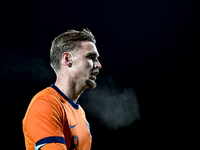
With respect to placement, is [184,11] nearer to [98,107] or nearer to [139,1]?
[139,1]

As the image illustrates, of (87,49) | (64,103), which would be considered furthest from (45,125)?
(87,49)

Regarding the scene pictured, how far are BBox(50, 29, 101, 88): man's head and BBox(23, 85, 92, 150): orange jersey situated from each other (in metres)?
0.14

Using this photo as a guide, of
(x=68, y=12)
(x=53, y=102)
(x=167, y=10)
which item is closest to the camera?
(x=53, y=102)

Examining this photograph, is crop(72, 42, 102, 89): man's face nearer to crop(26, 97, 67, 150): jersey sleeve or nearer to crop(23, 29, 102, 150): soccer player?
crop(23, 29, 102, 150): soccer player

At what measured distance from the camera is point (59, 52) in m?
1.12

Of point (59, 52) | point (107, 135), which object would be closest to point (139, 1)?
point (107, 135)

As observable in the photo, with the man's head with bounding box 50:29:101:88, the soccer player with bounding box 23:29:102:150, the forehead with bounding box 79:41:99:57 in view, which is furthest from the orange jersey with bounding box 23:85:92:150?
the forehead with bounding box 79:41:99:57

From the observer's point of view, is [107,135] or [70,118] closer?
[70,118]

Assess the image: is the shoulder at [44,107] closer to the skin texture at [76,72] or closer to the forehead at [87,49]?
the skin texture at [76,72]

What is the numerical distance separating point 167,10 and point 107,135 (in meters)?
3.63

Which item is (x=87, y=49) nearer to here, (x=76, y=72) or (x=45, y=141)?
(x=76, y=72)

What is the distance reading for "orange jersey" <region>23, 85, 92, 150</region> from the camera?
73cm

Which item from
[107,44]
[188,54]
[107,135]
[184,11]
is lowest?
[107,135]

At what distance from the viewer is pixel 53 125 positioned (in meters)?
0.76
